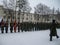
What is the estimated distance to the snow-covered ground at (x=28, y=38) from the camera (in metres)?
2.91

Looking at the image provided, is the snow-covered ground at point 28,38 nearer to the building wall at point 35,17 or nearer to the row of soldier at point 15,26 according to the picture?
the row of soldier at point 15,26

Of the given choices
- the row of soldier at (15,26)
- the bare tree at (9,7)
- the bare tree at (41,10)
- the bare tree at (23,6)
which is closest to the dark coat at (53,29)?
the bare tree at (41,10)

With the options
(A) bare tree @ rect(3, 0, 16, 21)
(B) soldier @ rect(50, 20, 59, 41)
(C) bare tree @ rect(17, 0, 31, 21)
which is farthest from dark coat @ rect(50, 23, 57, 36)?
(A) bare tree @ rect(3, 0, 16, 21)

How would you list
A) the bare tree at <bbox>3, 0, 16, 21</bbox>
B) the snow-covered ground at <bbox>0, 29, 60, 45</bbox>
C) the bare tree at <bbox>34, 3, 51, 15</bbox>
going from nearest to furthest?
the snow-covered ground at <bbox>0, 29, 60, 45</bbox>, the bare tree at <bbox>3, 0, 16, 21</bbox>, the bare tree at <bbox>34, 3, 51, 15</bbox>

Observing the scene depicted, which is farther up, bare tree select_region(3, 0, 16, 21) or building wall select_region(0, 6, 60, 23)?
bare tree select_region(3, 0, 16, 21)

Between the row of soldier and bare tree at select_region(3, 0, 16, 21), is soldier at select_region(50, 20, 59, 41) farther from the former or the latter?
bare tree at select_region(3, 0, 16, 21)

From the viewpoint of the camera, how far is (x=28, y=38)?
3.11 meters

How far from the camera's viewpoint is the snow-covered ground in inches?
114

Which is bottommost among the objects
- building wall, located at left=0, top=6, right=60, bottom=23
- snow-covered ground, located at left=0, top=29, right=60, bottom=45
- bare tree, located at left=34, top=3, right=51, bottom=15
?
snow-covered ground, located at left=0, top=29, right=60, bottom=45

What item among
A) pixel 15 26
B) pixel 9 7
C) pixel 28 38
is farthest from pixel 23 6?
pixel 28 38

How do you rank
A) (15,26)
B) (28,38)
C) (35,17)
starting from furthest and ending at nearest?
1. (15,26)
2. (35,17)
3. (28,38)

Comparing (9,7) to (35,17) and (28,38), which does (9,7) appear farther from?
(28,38)

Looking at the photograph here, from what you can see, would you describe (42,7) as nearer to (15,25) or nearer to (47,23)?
(47,23)

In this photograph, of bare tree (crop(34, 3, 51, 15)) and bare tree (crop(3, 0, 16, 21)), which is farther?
bare tree (crop(34, 3, 51, 15))
